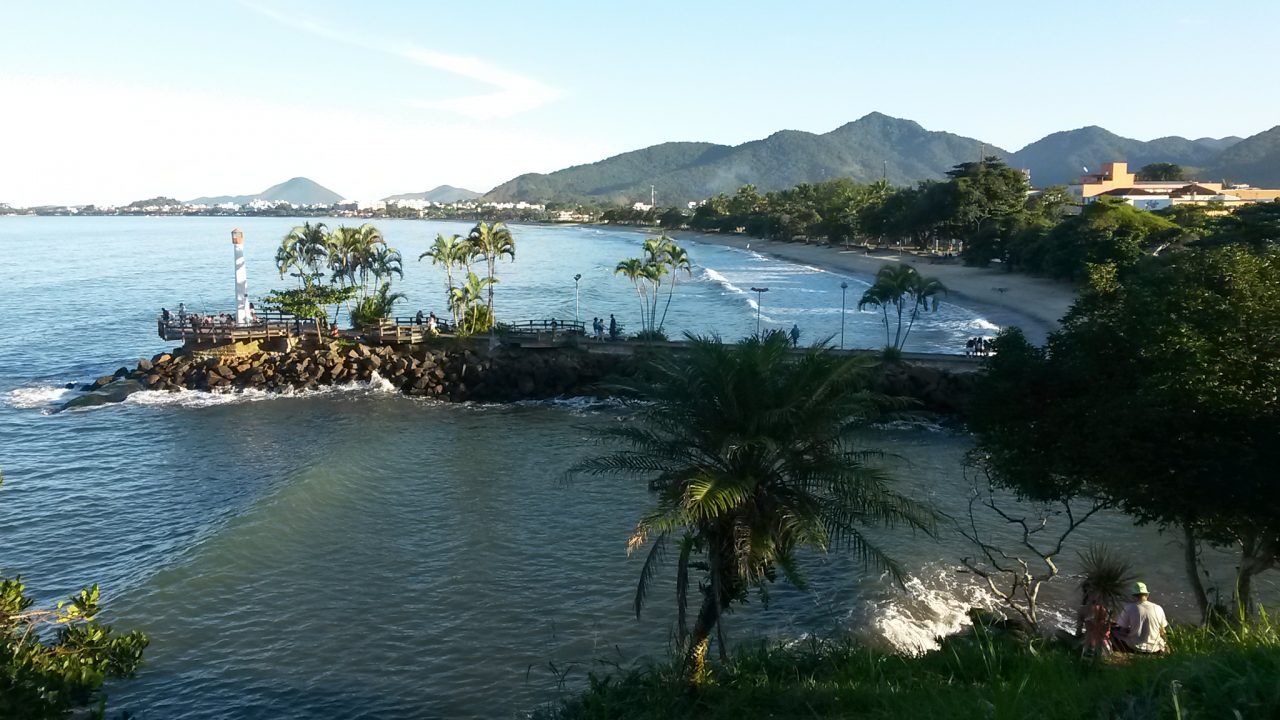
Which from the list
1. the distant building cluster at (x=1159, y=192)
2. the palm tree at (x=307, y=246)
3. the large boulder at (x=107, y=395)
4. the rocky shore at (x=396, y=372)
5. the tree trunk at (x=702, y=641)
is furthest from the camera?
the distant building cluster at (x=1159, y=192)

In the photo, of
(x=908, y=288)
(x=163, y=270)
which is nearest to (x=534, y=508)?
(x=908, y=288)

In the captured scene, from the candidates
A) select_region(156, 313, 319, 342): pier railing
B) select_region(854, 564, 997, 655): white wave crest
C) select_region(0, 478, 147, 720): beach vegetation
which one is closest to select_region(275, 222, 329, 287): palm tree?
select_region(156, 313, 319, 342): pier railing

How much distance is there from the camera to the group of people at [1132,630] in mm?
9359

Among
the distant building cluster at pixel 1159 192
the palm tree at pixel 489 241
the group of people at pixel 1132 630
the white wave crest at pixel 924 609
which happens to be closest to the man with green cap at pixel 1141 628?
the group of people at pixel 1132 630

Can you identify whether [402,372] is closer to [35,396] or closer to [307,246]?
[307,246]

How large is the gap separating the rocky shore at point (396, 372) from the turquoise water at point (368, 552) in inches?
56.9

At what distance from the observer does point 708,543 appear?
11086 mm

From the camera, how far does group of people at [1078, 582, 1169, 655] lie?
30.7 ft

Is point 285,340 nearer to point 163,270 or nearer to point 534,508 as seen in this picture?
point 534,508

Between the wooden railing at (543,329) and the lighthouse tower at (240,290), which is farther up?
the lighthouse tower at (240,290)

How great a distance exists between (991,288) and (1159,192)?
84612 mm

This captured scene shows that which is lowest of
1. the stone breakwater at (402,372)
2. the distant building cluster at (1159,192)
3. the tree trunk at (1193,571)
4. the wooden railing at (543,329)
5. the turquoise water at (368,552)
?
the turquoise water at (368,552)

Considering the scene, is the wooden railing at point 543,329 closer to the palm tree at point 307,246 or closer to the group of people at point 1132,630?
the palm tree at point 307,246

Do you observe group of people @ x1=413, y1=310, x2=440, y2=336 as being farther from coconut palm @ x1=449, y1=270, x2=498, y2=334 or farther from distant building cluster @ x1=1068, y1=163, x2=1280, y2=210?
distant building cluster @ x1=1068, y1=163, x2=1280, y2=210
